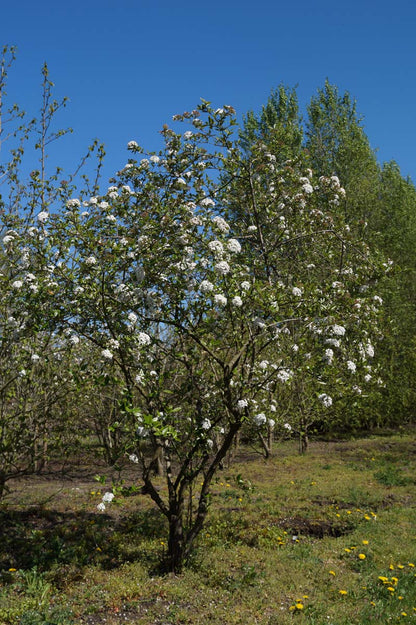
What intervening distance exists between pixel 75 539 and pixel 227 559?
2011mm

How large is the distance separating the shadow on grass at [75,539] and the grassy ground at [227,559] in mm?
16

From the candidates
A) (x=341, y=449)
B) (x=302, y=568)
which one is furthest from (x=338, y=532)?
(x=341, y=449)

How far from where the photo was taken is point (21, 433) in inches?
240

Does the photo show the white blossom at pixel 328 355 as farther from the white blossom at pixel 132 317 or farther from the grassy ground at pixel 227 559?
the white blossom at pixel 132 317

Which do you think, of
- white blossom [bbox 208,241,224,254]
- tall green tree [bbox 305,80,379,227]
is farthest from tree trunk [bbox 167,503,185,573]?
tall green tree [bbox 305,80,379,227]

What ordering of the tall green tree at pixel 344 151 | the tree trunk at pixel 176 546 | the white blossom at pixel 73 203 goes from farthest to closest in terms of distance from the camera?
1. the tall green tree at pixel 344 151
2. the tree trunk at pixel 176 546
3. the white blossom at pixel 73 203

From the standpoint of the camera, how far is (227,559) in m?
5.54

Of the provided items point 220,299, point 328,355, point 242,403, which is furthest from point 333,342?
point 220,299

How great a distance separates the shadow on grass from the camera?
216 inches

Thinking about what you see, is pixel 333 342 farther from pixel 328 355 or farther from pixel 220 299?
pixel 220 299

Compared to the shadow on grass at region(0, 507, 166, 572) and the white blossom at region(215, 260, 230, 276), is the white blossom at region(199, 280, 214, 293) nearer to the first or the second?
the white blossom at region(215, 260, 230, 276)

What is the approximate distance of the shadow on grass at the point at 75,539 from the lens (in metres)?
5.49

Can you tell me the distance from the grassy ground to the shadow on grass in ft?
0.05

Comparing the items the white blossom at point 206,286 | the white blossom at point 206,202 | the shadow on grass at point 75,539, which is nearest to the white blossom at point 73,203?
the white blossom at point 206,202
